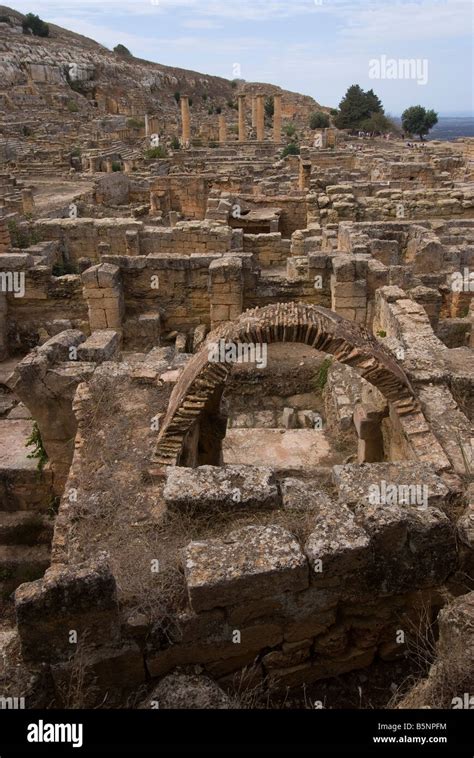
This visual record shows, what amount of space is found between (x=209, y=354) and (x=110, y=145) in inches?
1707

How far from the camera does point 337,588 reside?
3.48 meters

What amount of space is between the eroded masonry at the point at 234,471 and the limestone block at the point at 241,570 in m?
0.01

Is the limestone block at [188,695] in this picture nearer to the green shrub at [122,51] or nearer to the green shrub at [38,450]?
the green shrub at [38,450]

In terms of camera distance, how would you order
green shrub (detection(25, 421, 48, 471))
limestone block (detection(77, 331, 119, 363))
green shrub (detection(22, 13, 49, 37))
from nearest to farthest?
green shrub (detection(25, 421, 48, 471)) < limestone block (detection(77, 331, 119, 363)) < green shrub (detection(22, 13, 49, 37))

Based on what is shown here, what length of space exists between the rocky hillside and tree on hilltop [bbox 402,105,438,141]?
44.4 ft

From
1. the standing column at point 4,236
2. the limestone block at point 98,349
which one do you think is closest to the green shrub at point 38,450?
the limestone block at point 98,349

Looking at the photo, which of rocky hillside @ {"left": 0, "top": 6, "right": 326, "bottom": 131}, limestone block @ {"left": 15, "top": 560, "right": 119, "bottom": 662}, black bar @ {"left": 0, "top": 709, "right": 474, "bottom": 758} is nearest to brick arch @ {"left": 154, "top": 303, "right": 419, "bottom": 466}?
limestone block @ {"left": 15, "top": 560, "right": 119, "bottom": 662}

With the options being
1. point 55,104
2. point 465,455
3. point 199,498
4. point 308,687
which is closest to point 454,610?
point 308,687

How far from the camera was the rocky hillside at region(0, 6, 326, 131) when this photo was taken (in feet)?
208

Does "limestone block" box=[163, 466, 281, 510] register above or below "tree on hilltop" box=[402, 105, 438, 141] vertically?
below

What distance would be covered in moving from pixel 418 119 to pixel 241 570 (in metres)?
74.3

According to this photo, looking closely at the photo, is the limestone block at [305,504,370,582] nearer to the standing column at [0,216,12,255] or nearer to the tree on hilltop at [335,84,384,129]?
the standing column at [0,216,12,255]

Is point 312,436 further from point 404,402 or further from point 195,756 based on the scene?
point 195,756

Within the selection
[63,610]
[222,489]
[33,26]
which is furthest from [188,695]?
[33,26]
